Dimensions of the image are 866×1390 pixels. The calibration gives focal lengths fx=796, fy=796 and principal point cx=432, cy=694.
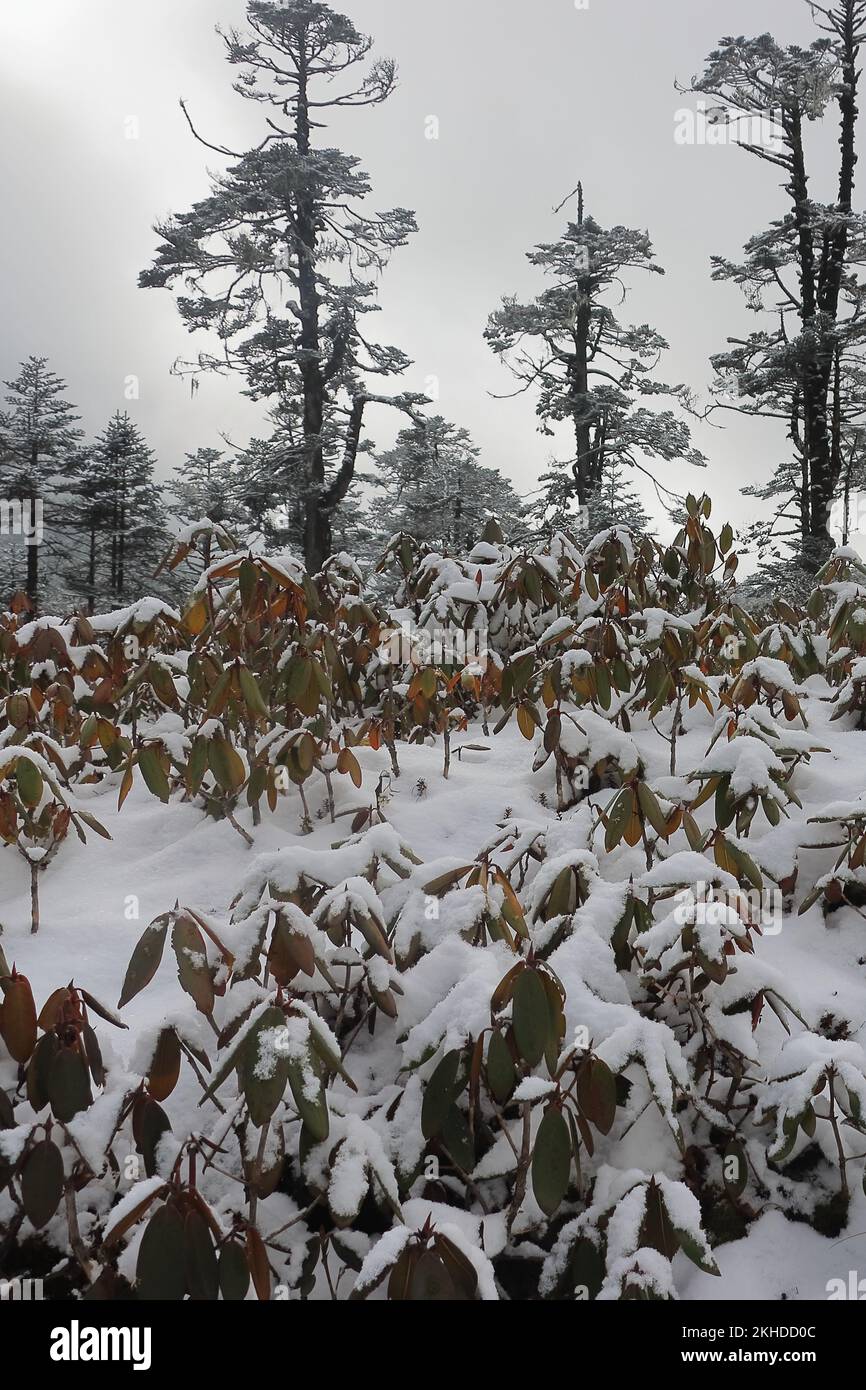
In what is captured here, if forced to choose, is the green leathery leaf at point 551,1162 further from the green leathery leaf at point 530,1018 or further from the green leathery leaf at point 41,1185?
the green leathery leaf at point 41,1185

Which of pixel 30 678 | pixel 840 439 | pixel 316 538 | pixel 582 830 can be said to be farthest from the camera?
pixel 316 538

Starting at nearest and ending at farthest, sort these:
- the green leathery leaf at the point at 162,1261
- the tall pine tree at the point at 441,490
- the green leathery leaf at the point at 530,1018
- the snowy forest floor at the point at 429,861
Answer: the green leathery leaf at the point at 162,1261
the green leathery leaf at the point at 530,1018
the snowy forest floor at the point at 429,861
the tall pine tree at the point at 441,490

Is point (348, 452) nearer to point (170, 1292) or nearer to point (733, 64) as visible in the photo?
point (733, 64)

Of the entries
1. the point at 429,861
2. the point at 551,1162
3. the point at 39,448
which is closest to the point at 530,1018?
the point at 551,1162

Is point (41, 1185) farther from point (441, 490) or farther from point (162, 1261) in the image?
point (441, 490)

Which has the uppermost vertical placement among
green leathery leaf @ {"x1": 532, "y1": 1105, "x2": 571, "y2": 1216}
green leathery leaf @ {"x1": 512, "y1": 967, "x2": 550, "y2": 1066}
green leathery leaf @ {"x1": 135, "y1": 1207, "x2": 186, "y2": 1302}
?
green leathery leaf @ {"x1": 512, "y1": 967, "x2": 550, "y2": 1066}


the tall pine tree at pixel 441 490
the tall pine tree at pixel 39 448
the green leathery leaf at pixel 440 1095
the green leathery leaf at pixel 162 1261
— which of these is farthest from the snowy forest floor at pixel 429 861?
the tall pine tree at pixel 39 448

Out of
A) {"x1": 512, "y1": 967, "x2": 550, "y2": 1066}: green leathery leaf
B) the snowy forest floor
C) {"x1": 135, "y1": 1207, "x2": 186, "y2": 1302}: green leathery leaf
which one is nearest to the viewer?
{"x1": 135, "y1": 1207, "x2": 186, "y2": 1302}: green leathery leaf

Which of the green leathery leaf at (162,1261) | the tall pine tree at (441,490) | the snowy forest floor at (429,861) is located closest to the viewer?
the green leathery leaf at (162,1261)

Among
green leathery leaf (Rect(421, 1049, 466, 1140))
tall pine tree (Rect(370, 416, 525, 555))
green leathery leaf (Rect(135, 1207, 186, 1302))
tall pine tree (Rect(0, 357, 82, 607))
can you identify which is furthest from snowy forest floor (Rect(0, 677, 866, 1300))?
tall pine tree (Rect(0, 357, 82, 607))

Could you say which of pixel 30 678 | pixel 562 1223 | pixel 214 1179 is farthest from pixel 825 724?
pixel 30 678

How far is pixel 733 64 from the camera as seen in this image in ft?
41.0

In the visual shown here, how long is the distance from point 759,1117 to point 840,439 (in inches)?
579

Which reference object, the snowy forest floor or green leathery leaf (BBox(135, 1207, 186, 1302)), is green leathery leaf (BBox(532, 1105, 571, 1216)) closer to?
the snowy forest floor
